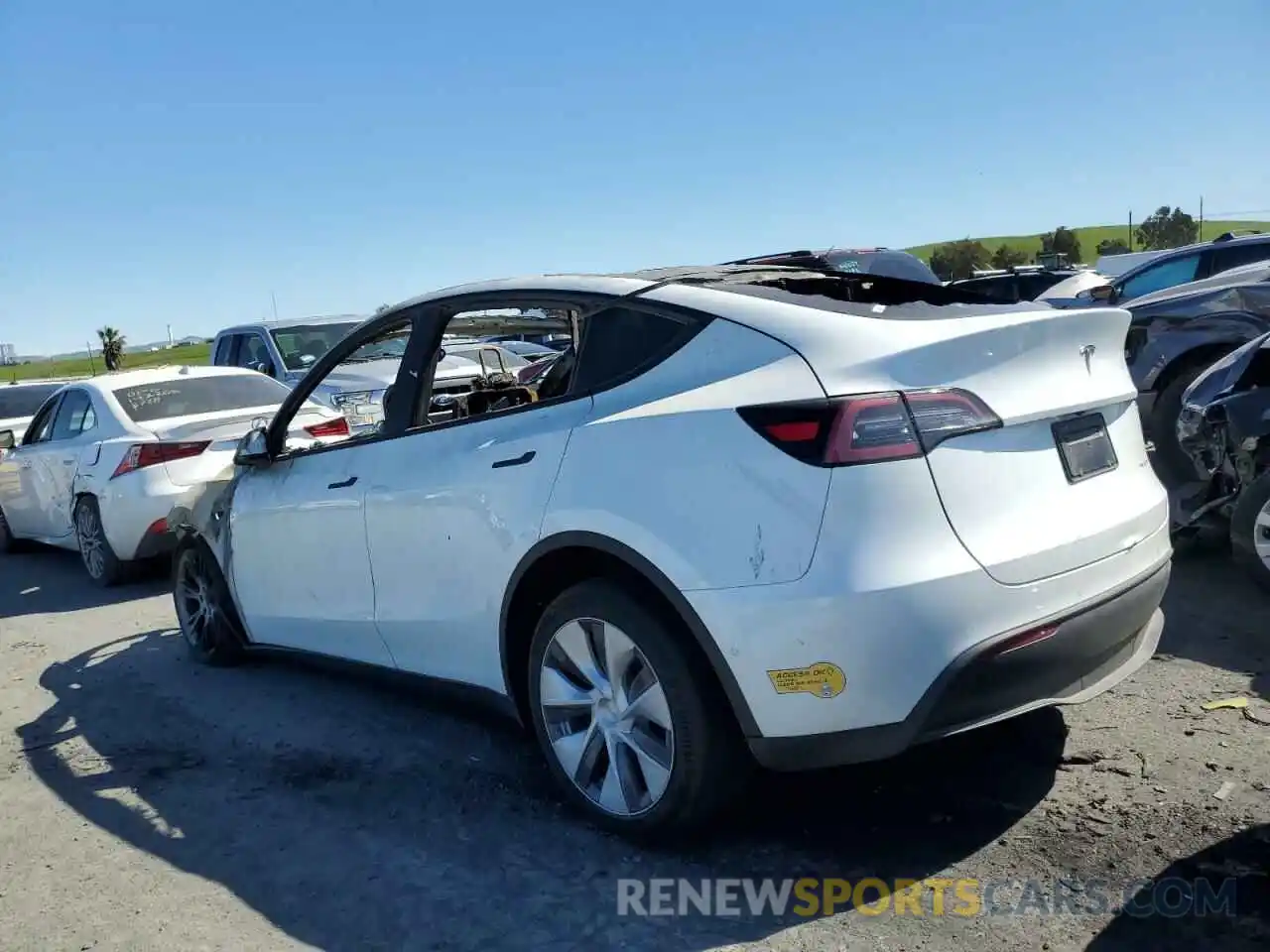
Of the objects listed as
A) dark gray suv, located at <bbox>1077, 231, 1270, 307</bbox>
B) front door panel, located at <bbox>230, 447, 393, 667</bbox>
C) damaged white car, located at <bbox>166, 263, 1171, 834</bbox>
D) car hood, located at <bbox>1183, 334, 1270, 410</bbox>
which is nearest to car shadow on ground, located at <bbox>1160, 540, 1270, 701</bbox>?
car hood, located at <bbox>1183, 334, 1270, 410</bbox>

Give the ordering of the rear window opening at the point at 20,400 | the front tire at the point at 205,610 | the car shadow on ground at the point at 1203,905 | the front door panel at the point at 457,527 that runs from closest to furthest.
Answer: the car shadow on ground at the point at 1203,905, the front door panel at the point at 457,527, the front tire at the point at 205,610, the rear window opening at the point at 20,400

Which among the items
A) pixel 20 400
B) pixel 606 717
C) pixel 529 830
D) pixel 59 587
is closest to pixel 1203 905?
pixel 606 717

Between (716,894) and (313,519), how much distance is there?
2.46 metres

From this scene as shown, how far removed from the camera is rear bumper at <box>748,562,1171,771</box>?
2.87 m

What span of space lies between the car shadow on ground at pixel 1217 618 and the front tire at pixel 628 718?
7.99ft

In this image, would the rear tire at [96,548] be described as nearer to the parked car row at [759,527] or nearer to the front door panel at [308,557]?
the front door panel at [308,557]

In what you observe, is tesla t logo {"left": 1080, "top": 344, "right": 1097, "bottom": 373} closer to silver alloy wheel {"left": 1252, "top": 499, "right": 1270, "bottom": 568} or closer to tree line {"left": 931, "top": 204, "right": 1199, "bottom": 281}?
silver alloy wheel {"left": 1252, "top": 499, "right": 1270, "bottom": 568}

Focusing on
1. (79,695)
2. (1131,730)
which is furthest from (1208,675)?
(79,695)

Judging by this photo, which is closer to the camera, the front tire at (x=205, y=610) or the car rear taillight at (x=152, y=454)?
the front tire at (x=205, y=610)

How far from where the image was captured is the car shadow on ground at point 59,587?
808 cm

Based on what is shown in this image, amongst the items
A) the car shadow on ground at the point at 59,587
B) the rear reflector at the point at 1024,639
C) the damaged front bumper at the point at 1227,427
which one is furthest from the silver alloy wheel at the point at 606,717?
the car shadow on ground at the point at 59,587

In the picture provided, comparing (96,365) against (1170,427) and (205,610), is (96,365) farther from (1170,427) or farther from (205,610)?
(1170,427)

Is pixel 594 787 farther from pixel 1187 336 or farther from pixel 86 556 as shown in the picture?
pixel 86 556

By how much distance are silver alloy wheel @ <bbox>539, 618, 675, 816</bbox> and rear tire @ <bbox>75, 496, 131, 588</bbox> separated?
19.2ft
